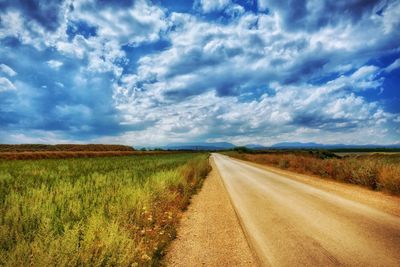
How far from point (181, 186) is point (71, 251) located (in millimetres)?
9953

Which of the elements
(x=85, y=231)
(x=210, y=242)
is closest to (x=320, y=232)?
(x=210, y=242)

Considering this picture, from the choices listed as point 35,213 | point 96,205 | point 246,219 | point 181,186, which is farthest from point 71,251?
point 181,186

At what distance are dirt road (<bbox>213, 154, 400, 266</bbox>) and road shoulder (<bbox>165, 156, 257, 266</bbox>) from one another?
298mm

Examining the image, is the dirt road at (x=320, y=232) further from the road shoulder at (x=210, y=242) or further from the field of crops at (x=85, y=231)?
the field of crops at (x=85, y=231)

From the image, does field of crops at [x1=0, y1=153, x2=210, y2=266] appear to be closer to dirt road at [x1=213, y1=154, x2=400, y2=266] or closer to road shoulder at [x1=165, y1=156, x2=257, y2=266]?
road shoulder at [x1=165, y1=156, x2=257, y2=266]

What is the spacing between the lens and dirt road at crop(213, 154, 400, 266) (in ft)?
16.8

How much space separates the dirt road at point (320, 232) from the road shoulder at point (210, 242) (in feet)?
0.98

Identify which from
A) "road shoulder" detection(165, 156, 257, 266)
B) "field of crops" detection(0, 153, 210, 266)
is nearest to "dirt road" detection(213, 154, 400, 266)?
"road shoulder" detection(165, 156, 257, 266)

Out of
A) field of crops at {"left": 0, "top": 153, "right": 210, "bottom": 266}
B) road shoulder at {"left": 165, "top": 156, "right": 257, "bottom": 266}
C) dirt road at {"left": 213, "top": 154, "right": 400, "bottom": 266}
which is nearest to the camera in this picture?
field of crops at {"left": 0, "top": 153, "right": 210, "bottom": 266}

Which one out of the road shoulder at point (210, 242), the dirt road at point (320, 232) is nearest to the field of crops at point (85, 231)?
the road shoulder at point (210, 242)

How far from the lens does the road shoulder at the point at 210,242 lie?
5375mm

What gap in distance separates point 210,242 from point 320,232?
2722 millimetres

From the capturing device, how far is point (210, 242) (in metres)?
6.52

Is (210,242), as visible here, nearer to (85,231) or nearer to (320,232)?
(320,232)
